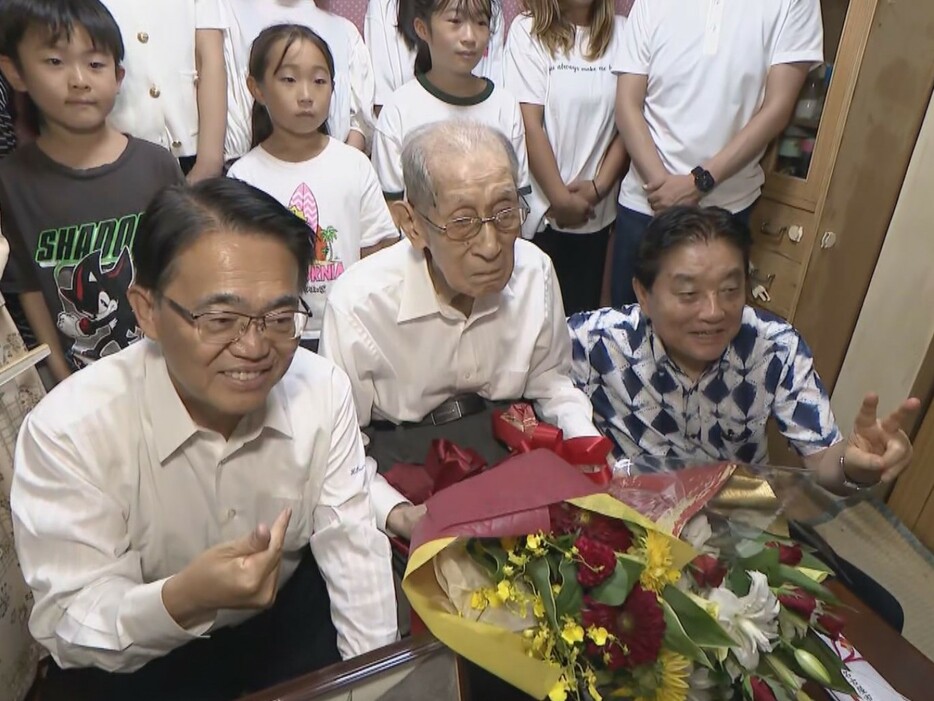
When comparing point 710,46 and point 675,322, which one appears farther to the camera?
point 710,46

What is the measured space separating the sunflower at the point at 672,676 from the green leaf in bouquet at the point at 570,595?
0.10 m

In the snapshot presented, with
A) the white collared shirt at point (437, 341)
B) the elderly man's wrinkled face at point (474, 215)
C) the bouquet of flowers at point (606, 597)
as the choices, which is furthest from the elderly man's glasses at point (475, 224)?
the bouquet of flowers at point (606, 597)

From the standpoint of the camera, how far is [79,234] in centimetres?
159

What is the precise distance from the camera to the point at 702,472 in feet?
2.97

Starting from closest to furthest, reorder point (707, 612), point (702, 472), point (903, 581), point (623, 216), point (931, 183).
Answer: point (707, 612)
point (702, 472)
point (931, 183)
point (903, 581)
point (623, 216)

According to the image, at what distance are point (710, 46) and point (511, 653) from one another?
1.92 meters

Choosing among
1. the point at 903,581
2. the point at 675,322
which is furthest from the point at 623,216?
the point at 903,581

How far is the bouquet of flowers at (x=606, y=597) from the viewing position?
73 cm

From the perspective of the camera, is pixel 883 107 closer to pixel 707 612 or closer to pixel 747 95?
pixel 747 95

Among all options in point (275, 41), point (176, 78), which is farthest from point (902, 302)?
point (176, 78)

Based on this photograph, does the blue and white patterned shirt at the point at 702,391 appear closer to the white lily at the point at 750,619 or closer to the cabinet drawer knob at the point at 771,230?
the white lily at the point at 750,619

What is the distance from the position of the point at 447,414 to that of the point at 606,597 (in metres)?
0.85

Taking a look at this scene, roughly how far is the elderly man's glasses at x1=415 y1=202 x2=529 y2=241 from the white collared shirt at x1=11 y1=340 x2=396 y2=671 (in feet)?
1.16

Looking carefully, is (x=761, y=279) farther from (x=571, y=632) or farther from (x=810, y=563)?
(x=571, y=632)
